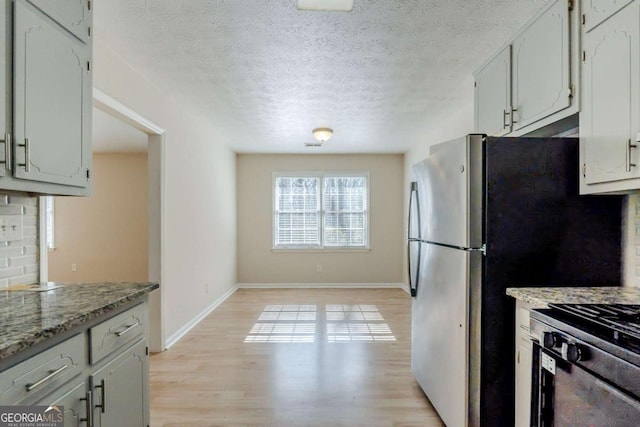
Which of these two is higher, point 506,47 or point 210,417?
point 506,47

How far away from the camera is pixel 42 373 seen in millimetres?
1102

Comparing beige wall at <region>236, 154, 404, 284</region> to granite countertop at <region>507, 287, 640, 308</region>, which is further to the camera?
beige wall at <region>236, 154, 404, 284</region>

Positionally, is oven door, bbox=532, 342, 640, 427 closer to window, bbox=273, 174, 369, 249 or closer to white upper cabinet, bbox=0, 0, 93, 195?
white upper cabinet, bbox=0, 0, 93, 195

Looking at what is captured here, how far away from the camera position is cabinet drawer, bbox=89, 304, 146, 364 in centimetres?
136

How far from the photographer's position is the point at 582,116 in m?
1.68

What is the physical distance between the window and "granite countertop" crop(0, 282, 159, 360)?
4691 mm

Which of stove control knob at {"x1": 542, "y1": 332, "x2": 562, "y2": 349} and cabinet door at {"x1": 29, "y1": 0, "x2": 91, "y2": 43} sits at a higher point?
cabinet door at {"x1": 29, "y1": 0, "x2": 91, "y2": 43}

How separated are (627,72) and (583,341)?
1.12 m

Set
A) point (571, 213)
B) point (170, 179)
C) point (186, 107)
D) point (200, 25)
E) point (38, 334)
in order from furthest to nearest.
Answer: point (186, 107)
point (170, 179)
point (200, 25)
point (571, 213)
point (38, 334)

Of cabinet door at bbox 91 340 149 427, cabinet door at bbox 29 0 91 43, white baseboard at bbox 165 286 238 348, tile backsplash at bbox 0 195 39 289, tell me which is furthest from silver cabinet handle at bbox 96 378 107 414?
white baseboard at bbox 165 286 238 348

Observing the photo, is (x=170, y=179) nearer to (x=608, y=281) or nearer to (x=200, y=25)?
(x=200, y=25)

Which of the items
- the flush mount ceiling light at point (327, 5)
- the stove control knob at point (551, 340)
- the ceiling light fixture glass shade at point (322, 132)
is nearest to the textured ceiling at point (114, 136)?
the ceiling light fixture glass shade at point (322, 132)

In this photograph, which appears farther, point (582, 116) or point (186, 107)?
point (186, 107)

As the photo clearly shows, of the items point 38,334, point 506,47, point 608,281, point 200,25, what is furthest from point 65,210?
point 608,281
